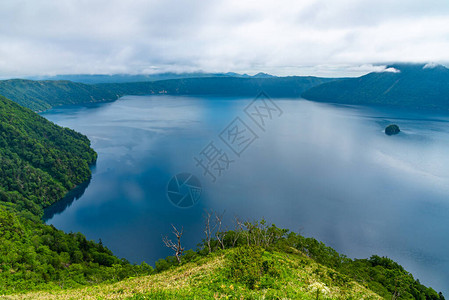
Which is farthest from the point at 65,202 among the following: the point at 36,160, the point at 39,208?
the point at 36,160

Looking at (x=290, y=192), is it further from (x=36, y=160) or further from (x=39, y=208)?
(x=36, y=160)

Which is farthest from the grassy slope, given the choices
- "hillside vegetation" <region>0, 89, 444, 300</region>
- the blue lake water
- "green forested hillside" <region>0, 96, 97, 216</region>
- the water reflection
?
"green forested hillside" <region>0, 96, 97, 216</region>

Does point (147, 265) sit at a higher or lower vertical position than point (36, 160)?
lower

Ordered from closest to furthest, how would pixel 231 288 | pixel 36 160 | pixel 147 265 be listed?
pixel 231 288 < pixel 147 265 < pixel 36 160

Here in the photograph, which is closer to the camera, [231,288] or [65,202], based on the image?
[231,288]

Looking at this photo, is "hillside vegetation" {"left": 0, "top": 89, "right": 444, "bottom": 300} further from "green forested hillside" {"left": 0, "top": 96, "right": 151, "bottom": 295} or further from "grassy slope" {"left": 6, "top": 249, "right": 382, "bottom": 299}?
"green forested hillside" {"left": 0, "top": 96, "right": 151, "bottom": 295}

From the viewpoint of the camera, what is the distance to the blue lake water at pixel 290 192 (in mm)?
49531

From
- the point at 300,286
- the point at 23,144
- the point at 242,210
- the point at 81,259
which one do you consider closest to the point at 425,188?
the point at 242,210

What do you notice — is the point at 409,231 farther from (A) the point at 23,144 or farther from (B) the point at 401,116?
(B) the point at 401,116

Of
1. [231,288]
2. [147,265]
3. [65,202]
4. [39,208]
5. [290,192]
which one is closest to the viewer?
[231,288]

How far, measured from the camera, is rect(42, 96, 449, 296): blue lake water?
1950 inches

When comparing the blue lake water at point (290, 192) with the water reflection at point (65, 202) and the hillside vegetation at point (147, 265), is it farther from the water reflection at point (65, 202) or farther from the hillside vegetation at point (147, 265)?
the hillside vegetation at point (147, 265)

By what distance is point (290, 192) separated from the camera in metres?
65.6

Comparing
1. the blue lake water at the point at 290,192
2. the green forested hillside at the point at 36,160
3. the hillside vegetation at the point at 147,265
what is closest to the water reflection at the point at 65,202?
the blue lake water at the point at 290,192
